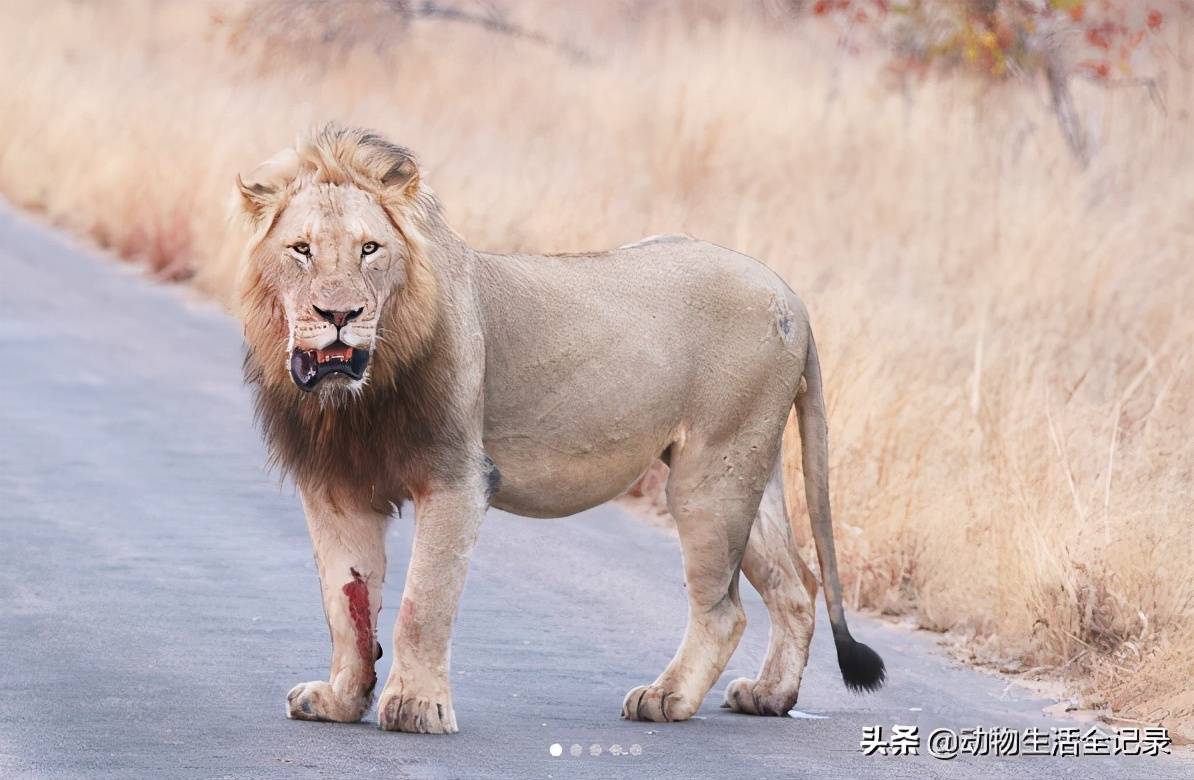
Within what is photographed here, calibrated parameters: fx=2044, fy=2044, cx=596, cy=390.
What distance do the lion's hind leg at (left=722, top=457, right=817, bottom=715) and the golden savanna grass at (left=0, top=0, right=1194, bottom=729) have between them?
1.18 m

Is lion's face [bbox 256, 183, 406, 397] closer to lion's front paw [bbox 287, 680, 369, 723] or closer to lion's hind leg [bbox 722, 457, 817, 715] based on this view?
lion's front paw [bbox 287, 680, 369, 723]

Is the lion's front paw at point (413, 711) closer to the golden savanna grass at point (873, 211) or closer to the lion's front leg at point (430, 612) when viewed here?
the lion's front leg at point (430, 612)

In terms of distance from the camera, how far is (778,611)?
21.4 ft

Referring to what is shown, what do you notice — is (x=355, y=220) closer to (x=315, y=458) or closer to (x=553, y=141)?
(x=315, y=458)

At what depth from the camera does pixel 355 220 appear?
5.37 m

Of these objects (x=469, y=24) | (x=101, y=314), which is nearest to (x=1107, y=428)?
(x=101, y=314)

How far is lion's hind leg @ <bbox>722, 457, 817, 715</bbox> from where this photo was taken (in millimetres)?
6457

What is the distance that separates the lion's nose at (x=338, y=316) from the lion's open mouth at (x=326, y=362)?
6cm

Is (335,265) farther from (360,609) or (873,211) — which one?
(873,211)

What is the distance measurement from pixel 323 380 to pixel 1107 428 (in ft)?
16.4

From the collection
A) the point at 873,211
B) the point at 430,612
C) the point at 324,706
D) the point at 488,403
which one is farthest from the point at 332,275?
the point at 873,211

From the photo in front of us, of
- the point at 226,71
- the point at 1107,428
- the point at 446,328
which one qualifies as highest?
the point at 446,328

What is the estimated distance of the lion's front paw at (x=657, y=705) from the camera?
6215mm

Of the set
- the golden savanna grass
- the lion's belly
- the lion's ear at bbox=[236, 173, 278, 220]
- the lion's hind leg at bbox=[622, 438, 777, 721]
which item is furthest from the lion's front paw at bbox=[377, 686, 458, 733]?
the golden savanna grass
